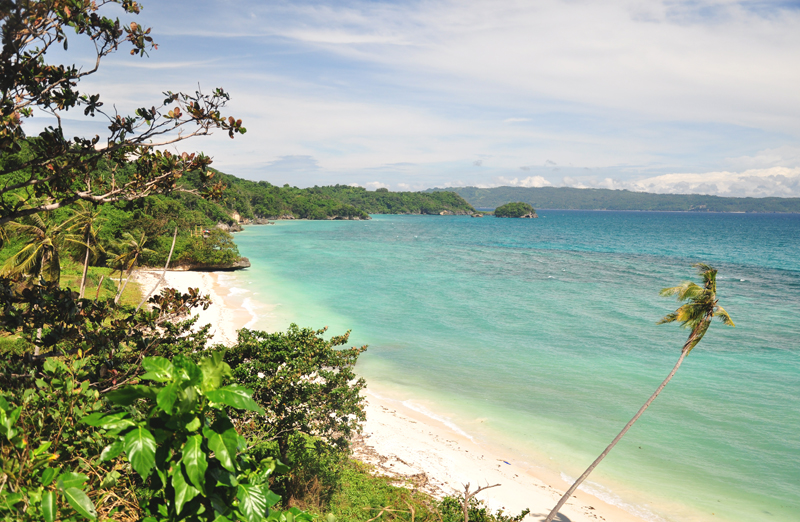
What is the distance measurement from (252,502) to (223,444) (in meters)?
0.36

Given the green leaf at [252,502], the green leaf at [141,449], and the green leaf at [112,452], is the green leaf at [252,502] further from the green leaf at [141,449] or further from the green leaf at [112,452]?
the green leaf at [112,452]

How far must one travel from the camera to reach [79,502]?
2217mm

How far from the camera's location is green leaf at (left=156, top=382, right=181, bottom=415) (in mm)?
2127

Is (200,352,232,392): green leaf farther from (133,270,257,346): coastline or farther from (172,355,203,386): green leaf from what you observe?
(133,270,257,346): coastline

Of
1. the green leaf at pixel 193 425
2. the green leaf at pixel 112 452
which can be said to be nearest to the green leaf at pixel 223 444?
the green leaf at pixel 193 425

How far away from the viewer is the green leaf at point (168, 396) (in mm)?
2127

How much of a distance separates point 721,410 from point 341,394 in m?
17.8

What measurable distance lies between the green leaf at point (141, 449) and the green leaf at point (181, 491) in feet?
0.42

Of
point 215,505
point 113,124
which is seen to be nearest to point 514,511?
point 215,505

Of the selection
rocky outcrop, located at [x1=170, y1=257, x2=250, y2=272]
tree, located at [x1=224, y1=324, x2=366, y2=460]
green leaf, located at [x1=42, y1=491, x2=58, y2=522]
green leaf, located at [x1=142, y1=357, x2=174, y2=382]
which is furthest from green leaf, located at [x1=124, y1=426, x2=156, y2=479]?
rocky outcrop, located at [x1=170, y1=257, x2=250, y2=272]

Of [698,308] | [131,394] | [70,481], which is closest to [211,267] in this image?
[698,308]

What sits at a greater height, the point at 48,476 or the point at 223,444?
the point at 223,444

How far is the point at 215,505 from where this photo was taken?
2258mm

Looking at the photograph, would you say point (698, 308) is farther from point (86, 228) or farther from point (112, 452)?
point (86, 228)
